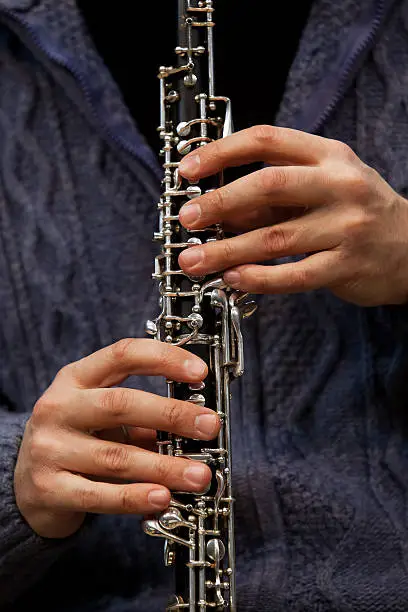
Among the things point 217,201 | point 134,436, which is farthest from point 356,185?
point 134,436

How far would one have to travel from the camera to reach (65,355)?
1.17 metres

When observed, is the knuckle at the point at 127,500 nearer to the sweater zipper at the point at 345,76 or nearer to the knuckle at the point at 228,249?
the knuckle at the point at 228,249

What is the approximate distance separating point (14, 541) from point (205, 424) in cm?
31

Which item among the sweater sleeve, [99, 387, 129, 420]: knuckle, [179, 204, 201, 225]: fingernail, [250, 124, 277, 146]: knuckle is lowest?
the sweater sleeve

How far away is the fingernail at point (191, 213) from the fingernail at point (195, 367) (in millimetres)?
136

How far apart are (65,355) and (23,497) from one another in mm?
254

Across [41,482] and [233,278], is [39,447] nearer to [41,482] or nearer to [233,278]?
[41,482]

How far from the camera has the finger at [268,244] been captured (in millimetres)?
861

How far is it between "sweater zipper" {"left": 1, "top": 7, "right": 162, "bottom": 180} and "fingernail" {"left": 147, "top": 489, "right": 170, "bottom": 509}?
1.45ft

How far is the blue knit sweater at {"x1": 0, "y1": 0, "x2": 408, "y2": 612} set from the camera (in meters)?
1.09

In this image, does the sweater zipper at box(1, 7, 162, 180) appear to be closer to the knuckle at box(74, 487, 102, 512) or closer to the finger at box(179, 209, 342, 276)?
the finger at box(179, 209, 342, 276)

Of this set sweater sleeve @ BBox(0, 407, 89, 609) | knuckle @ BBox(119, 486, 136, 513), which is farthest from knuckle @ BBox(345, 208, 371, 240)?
sweater sleeve @ BBox(0, 407, 89, 609)

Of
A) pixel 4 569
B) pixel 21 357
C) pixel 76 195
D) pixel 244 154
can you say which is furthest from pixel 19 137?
pixel 4 569

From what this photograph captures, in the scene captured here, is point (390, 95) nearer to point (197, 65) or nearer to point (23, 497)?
point (197, 65)
